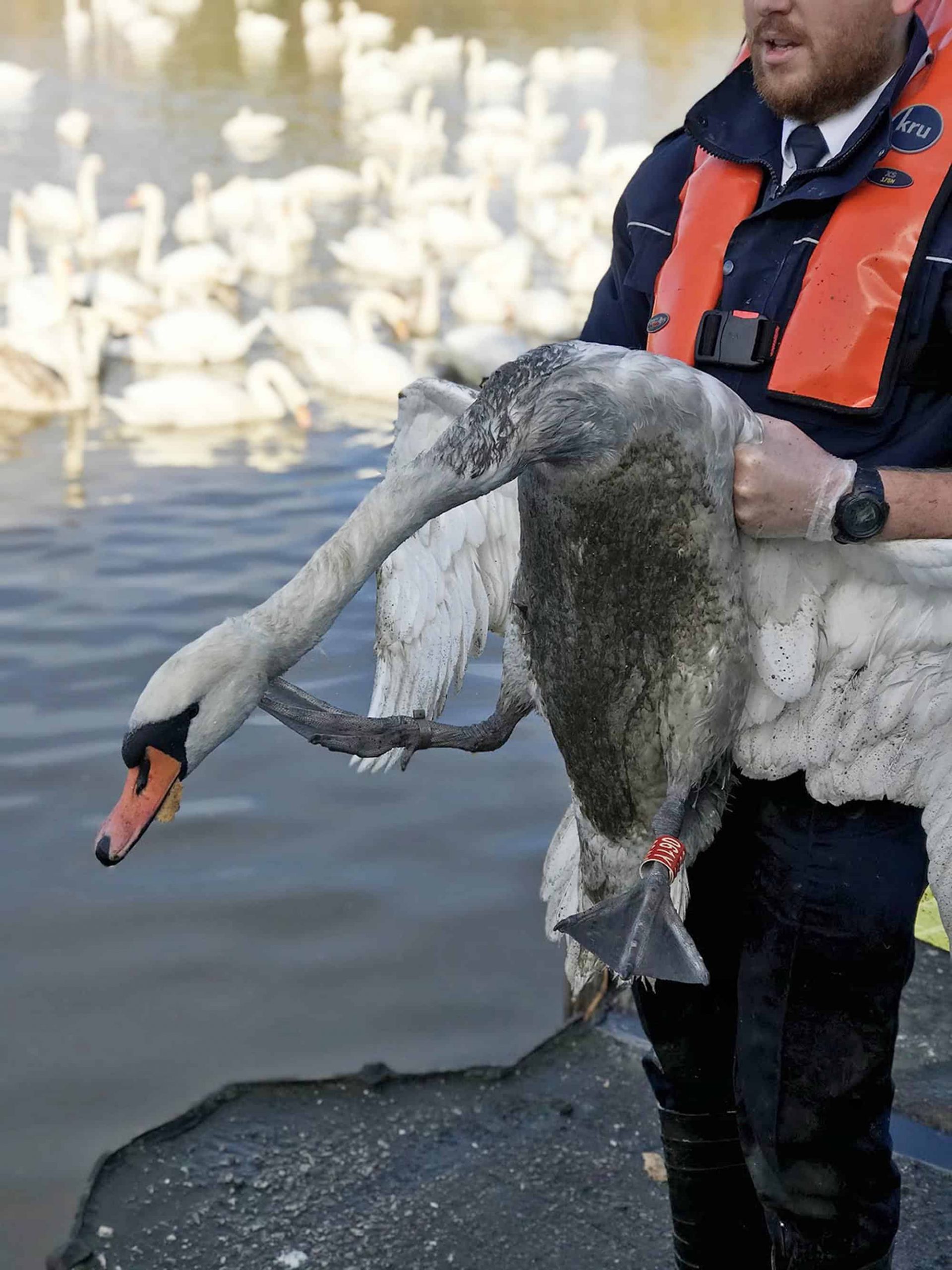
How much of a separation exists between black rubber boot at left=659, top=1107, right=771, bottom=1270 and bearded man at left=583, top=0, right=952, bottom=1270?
0.23 metres

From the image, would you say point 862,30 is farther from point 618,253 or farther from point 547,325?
point 547,325

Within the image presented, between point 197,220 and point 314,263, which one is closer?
point 197,220

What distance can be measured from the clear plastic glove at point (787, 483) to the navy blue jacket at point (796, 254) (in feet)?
0.55

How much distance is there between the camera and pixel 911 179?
9.60ft

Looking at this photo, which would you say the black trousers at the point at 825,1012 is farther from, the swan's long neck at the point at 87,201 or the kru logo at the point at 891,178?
the swan's long neck at the point at 87,201

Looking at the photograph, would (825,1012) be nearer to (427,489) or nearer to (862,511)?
(862,511)

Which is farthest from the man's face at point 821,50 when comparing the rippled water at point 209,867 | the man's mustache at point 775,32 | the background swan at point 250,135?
the background swan at point 250,135

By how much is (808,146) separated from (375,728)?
1.46 meters

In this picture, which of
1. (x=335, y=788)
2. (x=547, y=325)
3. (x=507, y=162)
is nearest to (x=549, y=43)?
(x=507, y=162)

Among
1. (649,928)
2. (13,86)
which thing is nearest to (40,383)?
(649,928)

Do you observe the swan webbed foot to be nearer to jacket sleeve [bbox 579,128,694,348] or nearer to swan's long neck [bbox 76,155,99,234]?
jacket sleeve [bbox 579,128,694,348]

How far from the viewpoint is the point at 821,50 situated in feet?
9.76

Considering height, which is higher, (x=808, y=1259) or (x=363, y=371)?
(x=808, y=1259)

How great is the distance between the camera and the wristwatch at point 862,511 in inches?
109
